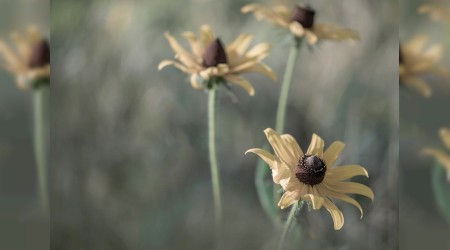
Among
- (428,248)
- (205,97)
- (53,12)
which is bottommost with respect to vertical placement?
(428,248)

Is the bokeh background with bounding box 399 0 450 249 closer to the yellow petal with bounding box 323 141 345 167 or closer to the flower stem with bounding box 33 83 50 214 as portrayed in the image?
the yellow petal with bounding box 323 141 345 167

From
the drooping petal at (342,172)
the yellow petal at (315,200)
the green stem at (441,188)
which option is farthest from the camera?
the green stem at (441,188)

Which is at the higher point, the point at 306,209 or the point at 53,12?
the point at 53,12

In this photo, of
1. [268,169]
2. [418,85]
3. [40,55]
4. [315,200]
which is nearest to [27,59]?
[40,55]

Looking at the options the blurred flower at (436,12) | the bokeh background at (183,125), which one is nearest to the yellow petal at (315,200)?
the bokeh background at (183,125)

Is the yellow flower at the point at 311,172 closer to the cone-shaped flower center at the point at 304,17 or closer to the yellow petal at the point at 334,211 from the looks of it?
the yellow petal at the point at 334,211

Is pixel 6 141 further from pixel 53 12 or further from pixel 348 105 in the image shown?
pixel 348 105

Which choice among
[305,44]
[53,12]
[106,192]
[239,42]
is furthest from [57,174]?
[305,44]
